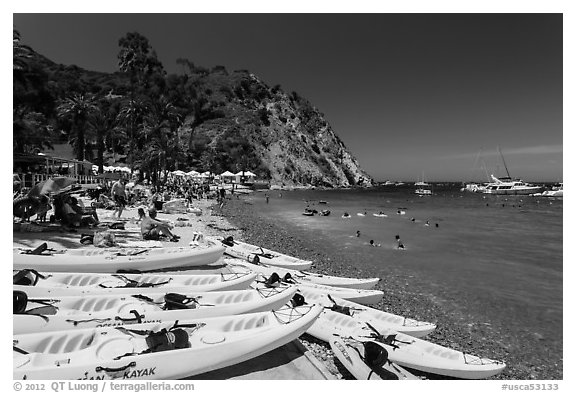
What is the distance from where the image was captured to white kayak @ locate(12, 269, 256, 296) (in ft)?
18.5

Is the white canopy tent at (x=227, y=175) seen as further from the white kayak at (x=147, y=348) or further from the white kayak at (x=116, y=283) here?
the white kayak at (x=147, y=348)

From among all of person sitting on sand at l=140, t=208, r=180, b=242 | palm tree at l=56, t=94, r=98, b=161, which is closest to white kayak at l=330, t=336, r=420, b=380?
person sitting on sand at l=140, t=208, r=180, b=242

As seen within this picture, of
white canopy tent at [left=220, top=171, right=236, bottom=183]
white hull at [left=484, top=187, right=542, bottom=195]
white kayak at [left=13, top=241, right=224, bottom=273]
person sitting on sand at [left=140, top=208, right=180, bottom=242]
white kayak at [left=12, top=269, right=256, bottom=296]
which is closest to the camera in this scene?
white kayak at [left=12, top=269, right=256, bottom=296]

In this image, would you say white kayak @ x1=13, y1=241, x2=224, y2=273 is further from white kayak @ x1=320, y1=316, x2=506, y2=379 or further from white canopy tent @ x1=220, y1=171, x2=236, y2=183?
white canopy tent @ x1=220, y1=171, x2=236, y2=183

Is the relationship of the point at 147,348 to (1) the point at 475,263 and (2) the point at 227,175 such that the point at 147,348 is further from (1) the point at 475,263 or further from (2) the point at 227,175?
(2) the point at 227,175

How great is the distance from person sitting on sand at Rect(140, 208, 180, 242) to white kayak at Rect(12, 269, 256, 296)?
4.53 m

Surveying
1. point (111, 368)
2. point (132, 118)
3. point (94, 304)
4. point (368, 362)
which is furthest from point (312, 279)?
point (132, 118)

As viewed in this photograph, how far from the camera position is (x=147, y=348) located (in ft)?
14.0

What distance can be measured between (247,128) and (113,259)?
92565 millimetres

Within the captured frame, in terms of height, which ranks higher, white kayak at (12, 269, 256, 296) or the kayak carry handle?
white kayak at (12, 269, 256, 296)

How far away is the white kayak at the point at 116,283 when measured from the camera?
5641 mm

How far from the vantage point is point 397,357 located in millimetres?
5270
